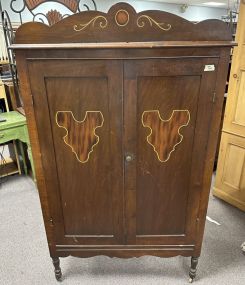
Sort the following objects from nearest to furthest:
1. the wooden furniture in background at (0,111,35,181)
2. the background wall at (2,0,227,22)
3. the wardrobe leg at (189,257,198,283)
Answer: the wardrobe leg at (189,257,198,283), the wooden furniture in background at (0,111,35,181), the background wall at (2,0,227,22)

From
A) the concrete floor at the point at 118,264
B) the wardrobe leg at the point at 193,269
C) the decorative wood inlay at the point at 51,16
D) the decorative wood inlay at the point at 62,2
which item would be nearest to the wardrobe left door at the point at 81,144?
the concrete floor at the point at 118,264

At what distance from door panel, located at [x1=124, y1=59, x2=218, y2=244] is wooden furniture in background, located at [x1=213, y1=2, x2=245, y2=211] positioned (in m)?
0.90

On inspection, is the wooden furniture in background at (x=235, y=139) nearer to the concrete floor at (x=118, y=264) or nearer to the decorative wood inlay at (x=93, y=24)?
the concrete floor at (x=118, y=264)

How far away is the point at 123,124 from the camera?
1104mm

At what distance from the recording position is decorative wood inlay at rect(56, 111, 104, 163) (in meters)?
1.10

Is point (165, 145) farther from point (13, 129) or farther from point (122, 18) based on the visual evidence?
point (13, 129)

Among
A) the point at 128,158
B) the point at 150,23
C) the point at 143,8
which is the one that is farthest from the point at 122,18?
the point at 143,8

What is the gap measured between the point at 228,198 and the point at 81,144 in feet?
5.22

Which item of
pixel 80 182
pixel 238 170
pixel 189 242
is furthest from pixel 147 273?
pixel 238 170

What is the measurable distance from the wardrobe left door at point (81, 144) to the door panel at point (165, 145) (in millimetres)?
65

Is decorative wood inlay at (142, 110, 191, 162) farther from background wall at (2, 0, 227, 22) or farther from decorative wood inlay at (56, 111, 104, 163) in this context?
background wall at (2, 0, 227, 22)

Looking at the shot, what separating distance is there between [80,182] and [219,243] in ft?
3.93

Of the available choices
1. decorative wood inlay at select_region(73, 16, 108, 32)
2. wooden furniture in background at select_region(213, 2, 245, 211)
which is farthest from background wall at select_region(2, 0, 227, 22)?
decorative wood inlay at select_region(73, 16, 108, 32)

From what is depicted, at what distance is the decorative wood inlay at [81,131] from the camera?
43.2 inches
